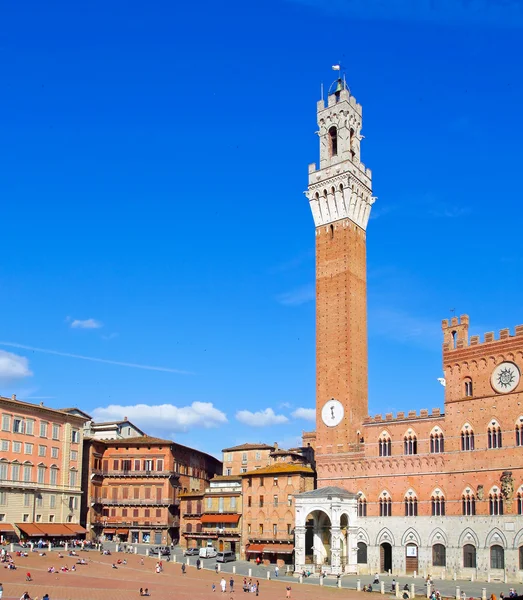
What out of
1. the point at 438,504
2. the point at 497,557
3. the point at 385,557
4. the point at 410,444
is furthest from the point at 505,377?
the point at 385,557

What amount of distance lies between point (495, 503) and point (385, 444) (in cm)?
1136

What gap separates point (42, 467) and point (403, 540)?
3619cm

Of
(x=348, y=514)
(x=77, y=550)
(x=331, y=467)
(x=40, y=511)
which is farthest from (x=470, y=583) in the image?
(x=40, y=511)

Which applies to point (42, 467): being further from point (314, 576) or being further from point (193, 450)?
point (314, 576)

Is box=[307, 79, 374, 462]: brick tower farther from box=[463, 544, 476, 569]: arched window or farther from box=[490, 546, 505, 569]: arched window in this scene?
box=[490, 546, 505, 569]: arched window

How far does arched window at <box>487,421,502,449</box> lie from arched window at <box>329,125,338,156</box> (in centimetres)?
3343

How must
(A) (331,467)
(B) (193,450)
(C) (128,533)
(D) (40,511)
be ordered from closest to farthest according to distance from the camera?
(A) (331,467) < (D) (40,511) < (C) (128,533) < (B) (193,450)

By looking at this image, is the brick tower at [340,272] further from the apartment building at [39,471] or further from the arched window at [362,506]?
the apartment building at [39,471]

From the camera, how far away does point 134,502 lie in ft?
289

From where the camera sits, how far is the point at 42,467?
77.8 metres

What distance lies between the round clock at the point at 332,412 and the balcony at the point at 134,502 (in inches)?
973

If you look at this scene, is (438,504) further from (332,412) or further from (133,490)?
(133,490)

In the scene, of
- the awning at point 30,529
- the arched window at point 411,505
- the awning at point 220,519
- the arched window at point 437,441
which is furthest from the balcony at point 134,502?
the arched window at point 437,441

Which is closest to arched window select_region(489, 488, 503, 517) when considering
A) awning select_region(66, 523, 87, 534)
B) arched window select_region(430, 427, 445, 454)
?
arched window select_region(430, 427, 445, 454)
